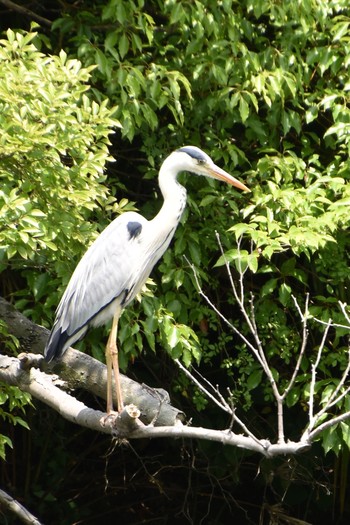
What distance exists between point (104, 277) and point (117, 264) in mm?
72

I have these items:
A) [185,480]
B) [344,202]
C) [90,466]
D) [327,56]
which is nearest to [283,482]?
[185,480]

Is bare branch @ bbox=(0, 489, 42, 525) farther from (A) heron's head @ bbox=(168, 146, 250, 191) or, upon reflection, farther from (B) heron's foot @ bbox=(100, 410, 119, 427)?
(A) heron's head @ bbox=(168, 146, 250, 191)

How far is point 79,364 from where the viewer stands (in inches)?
139

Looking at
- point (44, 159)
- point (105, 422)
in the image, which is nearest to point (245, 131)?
point (44, 159)

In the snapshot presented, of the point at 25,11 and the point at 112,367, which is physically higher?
the point at 25,11

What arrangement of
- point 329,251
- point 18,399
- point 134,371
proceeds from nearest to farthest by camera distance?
point 18,399 → point 329,251 → point 134,371

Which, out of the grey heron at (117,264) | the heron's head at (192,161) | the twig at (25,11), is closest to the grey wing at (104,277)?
the grey heron at (117,264)

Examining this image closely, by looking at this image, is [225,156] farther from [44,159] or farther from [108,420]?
[108,420]

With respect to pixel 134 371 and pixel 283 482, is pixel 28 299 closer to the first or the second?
pixel 134 371

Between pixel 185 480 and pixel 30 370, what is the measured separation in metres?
2.64

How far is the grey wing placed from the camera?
350 centimetres

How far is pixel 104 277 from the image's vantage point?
3.65 m

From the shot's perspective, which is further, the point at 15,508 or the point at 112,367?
the point at 112,367

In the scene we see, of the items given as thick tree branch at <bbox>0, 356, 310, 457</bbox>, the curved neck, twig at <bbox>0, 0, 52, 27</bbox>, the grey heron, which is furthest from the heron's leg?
twig at <bbox>0, 0, 52, 27</bbox>
